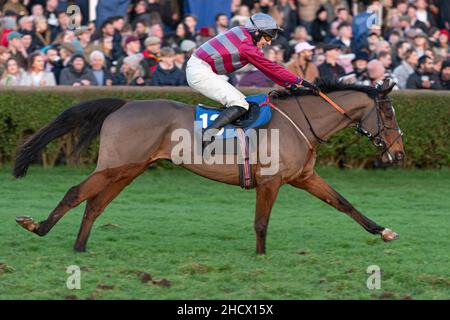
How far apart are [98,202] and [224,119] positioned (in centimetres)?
109

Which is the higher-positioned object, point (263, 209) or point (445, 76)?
point (445, 76)

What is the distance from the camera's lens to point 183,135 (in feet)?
27.3

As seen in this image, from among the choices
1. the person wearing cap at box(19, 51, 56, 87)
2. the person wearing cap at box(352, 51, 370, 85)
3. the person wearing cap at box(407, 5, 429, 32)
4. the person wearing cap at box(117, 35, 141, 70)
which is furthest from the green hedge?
the person wearing cap at box(407, 5, 429, 32)

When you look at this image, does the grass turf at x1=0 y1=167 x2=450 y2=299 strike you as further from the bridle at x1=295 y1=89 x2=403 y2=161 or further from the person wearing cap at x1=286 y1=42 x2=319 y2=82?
the person wearing cap at x1=286 y1=42 x2=319 y2=82

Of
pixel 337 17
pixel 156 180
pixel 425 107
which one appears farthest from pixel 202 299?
pixel 337 17

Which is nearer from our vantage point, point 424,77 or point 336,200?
point 336,200

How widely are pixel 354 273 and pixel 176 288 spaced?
1279mm

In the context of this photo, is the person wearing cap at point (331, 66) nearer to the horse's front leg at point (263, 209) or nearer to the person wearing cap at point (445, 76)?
the person wearing cap at point (445, 76)

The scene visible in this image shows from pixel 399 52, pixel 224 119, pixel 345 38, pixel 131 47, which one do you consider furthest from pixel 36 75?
pixel 224 119

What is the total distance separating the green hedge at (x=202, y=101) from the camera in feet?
40.2

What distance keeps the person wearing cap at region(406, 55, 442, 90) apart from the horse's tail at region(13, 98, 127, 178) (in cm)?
581

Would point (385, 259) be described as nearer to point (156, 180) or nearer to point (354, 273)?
point (354, 273)

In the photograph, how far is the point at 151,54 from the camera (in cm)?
1350

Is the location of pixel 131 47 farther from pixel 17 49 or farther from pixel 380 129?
pixel 380 129
